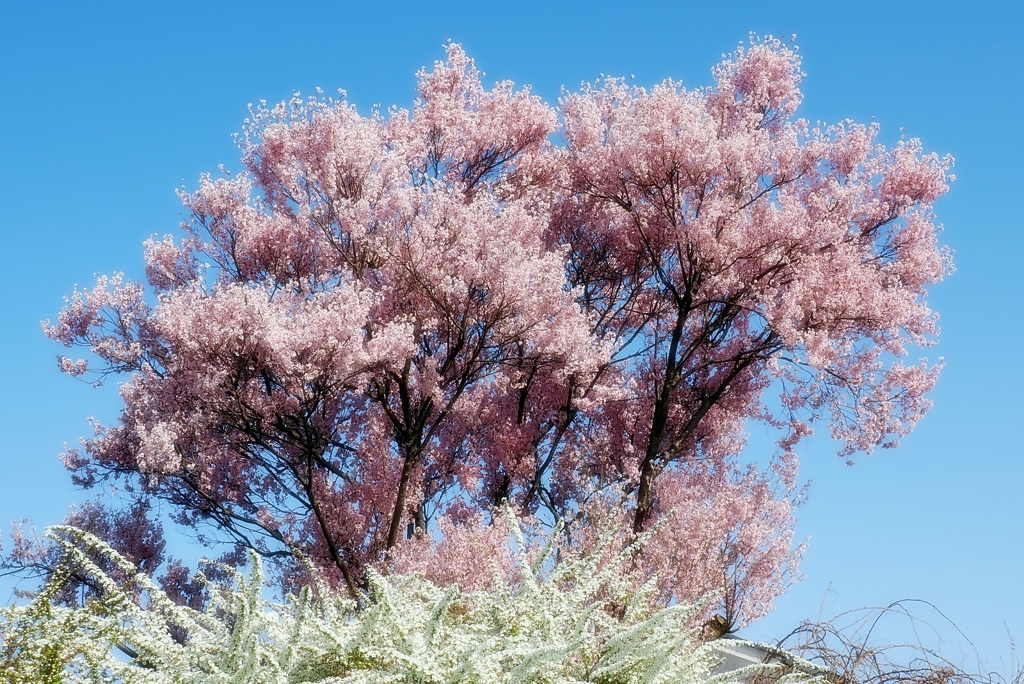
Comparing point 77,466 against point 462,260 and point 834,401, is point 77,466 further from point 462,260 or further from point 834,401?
point 834,401

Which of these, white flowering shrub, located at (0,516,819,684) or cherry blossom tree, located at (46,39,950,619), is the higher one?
cherry blossom tree, located at (46,39,950,619)

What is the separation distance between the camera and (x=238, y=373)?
47.7 feet

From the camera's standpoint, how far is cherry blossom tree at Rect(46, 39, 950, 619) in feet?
50.3

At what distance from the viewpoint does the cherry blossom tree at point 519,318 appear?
15.3 meters

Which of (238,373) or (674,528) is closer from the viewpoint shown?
(238,373)

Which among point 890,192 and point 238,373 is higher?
point 890,192

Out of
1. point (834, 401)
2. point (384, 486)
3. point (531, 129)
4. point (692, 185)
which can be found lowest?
point (384, 486)

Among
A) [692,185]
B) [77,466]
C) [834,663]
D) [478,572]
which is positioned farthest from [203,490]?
[834,663]

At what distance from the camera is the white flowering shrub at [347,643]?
205 inches

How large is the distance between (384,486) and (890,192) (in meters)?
10.1

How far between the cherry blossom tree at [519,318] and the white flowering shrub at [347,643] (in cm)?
846

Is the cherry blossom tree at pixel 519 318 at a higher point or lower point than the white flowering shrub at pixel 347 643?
higher

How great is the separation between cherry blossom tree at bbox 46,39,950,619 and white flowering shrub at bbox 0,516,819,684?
8.46 metres

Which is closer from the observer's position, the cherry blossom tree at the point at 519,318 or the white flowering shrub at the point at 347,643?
the white flowering shrub at the point at 347,643
